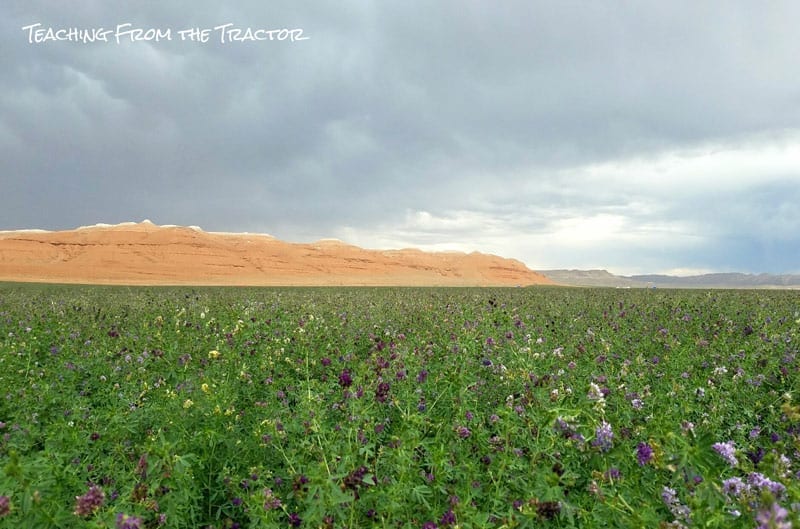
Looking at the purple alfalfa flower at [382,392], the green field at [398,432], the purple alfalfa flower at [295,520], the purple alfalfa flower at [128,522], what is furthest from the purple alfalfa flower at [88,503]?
the purple alfalfa flower at [382,392]

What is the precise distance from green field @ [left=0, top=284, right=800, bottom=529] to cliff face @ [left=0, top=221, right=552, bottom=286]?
177 ft

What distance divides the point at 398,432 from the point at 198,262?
251ft

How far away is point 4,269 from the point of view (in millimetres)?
61562

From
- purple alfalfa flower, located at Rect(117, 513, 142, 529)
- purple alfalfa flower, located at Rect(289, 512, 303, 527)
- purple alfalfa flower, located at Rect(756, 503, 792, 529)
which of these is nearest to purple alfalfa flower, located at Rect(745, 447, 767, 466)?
purple alfalfa flower, located at Rect(756, 503, 792, 529)

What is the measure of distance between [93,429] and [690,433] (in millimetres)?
4556

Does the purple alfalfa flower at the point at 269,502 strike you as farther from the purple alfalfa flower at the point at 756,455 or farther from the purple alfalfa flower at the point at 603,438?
the purple alfalfa flower at the point at 756,455

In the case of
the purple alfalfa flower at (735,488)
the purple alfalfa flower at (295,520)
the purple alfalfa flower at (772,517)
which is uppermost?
the purple alfalfa flower at (772,517)

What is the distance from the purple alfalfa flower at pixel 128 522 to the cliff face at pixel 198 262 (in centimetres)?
5802

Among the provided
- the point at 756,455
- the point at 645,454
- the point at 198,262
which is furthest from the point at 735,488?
the point at 198,262

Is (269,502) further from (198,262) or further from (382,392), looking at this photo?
(198,262)

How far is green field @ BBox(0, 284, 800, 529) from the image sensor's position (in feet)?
8.37

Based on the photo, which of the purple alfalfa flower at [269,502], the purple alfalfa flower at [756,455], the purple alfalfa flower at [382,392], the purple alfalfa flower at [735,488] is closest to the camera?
the purple alfalfa flower at [735,488]

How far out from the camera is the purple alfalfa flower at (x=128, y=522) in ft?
7.34

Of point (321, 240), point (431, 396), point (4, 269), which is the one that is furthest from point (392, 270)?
point (431, 396)
